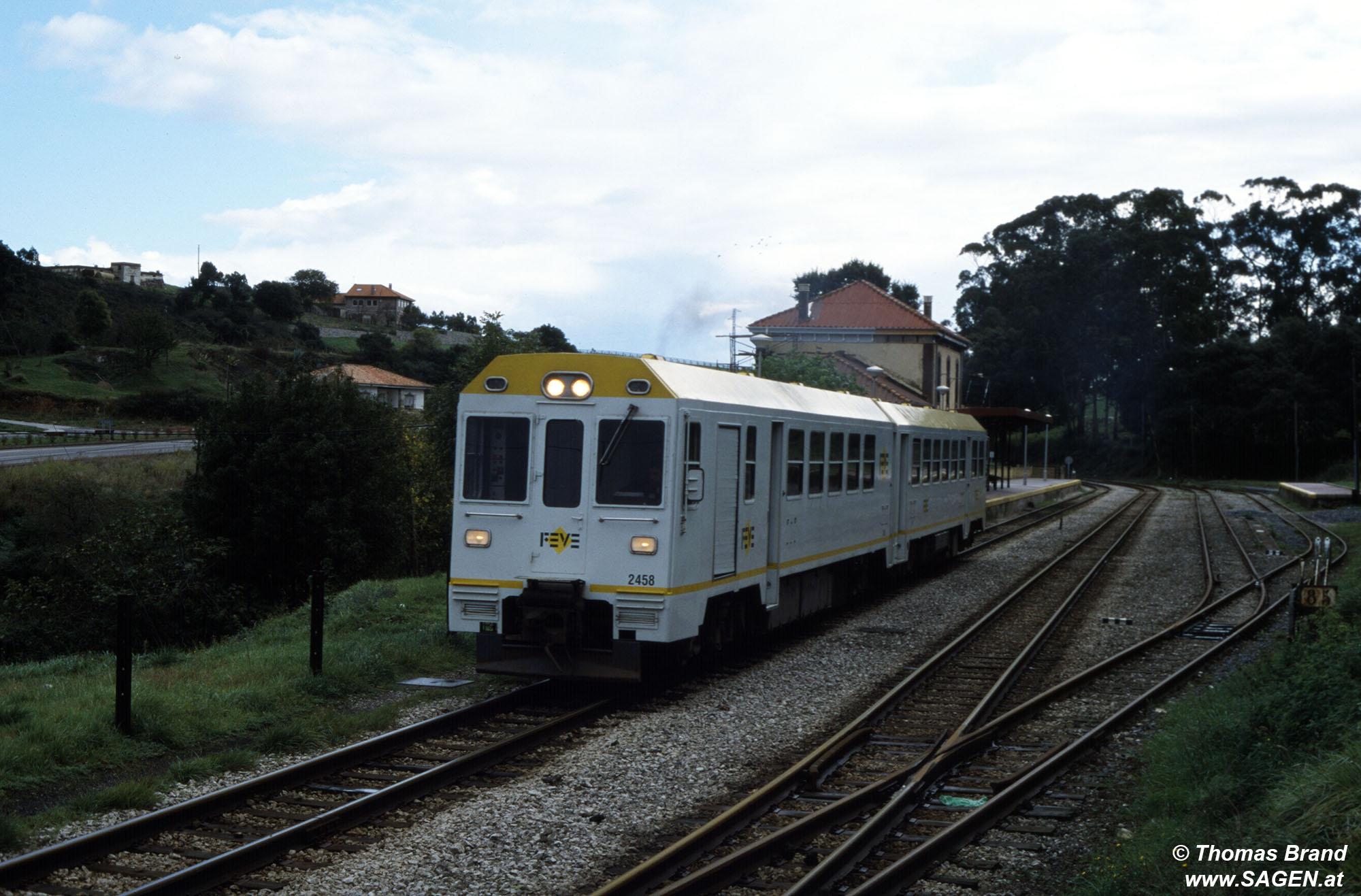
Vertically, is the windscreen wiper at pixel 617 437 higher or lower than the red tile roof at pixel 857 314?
lower

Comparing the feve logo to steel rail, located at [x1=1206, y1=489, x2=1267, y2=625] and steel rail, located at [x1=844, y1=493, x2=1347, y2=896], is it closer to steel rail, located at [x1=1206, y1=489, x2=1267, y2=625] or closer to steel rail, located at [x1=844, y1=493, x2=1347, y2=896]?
steel rail, located at [x1=844, y1=493, x2=1347, y2=896]

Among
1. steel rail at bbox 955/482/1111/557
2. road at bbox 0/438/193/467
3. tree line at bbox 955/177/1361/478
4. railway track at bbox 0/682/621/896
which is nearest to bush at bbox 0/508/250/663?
road at bbox 0/438/193/467

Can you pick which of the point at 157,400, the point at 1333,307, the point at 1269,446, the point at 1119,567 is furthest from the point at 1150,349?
the point at 157,400

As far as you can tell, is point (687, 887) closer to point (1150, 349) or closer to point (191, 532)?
point (191, 532)

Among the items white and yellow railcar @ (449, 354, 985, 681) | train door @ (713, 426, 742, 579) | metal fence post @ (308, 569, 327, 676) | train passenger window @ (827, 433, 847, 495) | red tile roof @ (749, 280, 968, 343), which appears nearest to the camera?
white and yellow railcar @ (449, 354, 985, 681)

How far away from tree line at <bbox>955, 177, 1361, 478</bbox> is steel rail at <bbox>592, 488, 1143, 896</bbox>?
59154mm

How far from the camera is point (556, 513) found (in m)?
10.1

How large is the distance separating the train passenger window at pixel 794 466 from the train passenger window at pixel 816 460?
348mm

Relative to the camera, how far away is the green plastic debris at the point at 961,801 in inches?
294

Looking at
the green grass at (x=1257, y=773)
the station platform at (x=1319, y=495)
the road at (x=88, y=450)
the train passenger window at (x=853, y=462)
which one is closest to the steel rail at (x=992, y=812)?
the green grass at (x=1257, y=773)

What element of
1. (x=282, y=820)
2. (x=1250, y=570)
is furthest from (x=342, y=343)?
(x=282, y=820)

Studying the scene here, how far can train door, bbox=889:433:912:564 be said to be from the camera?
59.6 ft

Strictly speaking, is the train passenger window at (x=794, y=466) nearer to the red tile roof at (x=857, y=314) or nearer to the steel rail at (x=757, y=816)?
the steel rail at (x=757, y=816)

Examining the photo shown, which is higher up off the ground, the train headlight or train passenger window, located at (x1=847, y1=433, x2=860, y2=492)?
the train headlight
